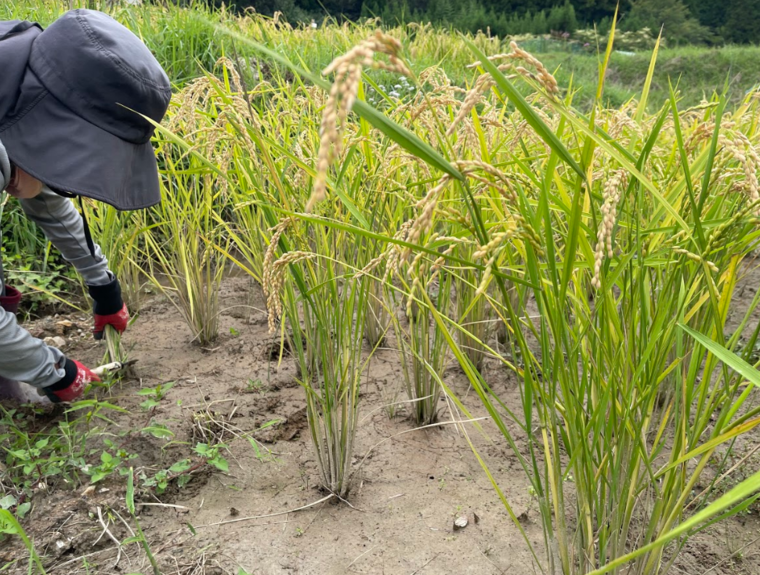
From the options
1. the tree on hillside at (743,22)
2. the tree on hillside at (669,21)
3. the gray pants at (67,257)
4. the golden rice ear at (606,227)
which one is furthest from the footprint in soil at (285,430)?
the tree on hillside at (743,22)

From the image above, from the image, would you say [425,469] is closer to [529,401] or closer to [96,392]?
[529,401]

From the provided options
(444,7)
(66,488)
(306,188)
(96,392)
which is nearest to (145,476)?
(66,488)

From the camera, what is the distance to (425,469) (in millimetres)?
1467

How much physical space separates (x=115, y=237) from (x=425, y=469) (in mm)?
1680

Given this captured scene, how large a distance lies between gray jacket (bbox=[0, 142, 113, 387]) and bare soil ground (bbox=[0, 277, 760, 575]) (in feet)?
0.61

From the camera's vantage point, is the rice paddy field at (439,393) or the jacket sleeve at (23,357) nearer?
the rice paddy field at (439,393)

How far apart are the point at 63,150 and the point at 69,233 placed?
828mm

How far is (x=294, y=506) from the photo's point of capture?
1.35 metres

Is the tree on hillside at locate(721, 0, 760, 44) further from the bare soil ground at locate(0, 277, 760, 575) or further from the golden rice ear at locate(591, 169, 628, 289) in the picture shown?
the golden rice ear at locate(591, 169, 628, 289)

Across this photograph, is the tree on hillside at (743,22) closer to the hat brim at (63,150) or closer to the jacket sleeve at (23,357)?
the hat brim at (63,150)

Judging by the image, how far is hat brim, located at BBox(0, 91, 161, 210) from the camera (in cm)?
124

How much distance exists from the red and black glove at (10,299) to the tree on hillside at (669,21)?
23097 millimetres

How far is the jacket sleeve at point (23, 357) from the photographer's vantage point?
1523 millimetres

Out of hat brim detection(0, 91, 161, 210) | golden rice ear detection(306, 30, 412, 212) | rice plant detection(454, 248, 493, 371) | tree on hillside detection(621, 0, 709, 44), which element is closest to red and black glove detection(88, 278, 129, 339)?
hat brim detection(0, 91, 161, 210)
